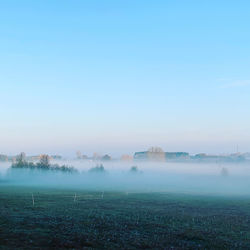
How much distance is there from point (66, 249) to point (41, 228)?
8.65m

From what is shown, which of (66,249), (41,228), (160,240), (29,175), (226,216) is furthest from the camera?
(29,175)

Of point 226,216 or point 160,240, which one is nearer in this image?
point 160,240

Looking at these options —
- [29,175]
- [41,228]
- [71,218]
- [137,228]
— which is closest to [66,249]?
[41,228]

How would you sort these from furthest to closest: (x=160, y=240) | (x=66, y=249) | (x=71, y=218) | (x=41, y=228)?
(x=71, y=218) < (x=41, y=228) < (x=160, y=240) < (x=66, y=249)

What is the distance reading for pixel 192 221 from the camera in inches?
1768

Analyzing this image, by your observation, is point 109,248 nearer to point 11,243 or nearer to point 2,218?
point 11,243

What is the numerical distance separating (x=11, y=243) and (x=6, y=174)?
177009mm

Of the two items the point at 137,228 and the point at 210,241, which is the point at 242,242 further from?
the point at 137,228

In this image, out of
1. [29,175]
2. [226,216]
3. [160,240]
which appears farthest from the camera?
[29,175]

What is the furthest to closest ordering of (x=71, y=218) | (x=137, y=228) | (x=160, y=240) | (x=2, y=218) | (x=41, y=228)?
(x=71, y=218)
(x=2, y=218)
(x=137, y=228)
(x=41, y=228)
(x=160, y=240)

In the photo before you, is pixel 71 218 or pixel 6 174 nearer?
pixel 71 218

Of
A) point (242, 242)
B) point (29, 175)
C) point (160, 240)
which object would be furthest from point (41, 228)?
point (29, 175)

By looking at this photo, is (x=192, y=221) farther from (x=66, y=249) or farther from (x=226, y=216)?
(x=66, y=249)

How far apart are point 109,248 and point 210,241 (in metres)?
10.5
